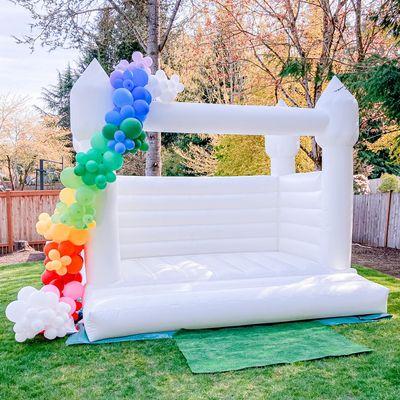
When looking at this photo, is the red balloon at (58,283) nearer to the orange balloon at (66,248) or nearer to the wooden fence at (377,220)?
the orange balloon at (66,248)

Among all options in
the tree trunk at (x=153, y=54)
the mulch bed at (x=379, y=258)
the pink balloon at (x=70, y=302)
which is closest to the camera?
the pink balloon at (x=70, y=302)

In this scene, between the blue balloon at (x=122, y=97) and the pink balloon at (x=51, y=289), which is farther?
the pink balloon at (x=51, y=289)

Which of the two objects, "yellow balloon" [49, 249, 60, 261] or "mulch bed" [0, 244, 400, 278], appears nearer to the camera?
"yellow balloon" [49, 249, 60, 261]

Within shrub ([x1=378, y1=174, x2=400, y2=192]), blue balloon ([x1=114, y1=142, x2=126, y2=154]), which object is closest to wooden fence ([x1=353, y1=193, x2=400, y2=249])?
shrub ([x1=378, y1=174, x2=400, y2=192])

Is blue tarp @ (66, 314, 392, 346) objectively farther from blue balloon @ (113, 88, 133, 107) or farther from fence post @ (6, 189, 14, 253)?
fence post @ (6, 189, 14, 253)

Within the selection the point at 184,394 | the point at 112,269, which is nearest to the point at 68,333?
the point at 112,269

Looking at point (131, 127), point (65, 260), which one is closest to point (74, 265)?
point (65, 260)

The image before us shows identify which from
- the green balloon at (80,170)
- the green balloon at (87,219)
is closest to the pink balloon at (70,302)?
the green balloon at (87,219)

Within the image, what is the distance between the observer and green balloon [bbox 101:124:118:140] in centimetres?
360

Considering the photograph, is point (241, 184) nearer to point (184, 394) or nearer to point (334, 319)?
point (334, 319)

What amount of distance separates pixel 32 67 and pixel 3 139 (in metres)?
5.64

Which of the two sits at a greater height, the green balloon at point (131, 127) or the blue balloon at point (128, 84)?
the blue balloon at point (128, 84)

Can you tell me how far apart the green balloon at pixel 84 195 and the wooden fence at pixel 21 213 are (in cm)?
592

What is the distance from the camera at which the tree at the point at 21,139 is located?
15.7 m
